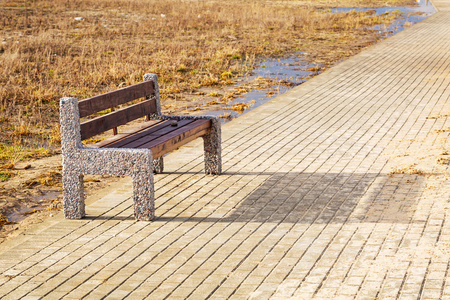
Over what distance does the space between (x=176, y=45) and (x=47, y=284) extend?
49.8ft

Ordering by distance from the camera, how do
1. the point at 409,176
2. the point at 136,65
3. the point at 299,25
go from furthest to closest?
1. the point at 299,25
2. the point at 136,65
3. the point at 409,176

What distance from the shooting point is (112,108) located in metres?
6.92

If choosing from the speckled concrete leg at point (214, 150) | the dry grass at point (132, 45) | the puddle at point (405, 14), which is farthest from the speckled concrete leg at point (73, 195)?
the puddle at point (405, 14)

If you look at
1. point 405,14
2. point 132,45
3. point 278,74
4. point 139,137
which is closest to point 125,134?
point 139,137

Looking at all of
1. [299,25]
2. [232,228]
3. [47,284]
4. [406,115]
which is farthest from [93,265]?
[299,25]

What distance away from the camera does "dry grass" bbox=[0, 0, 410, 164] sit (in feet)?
41.5

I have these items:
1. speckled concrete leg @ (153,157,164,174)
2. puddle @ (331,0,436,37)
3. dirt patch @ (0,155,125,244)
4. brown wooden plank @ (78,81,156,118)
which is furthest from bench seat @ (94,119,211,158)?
puddle @ (331,0,436,37)

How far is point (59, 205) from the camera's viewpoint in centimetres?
693

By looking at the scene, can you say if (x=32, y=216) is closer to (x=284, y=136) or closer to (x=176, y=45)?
(x=284, y=136)

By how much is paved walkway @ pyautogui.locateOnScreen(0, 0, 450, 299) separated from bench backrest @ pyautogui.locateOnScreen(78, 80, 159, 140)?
30.0 inches

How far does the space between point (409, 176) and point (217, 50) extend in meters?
11.9

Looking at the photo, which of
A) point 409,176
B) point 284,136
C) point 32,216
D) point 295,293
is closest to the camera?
point 295,293

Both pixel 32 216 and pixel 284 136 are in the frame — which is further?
pixel 284 136

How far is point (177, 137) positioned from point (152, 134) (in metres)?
0.32
